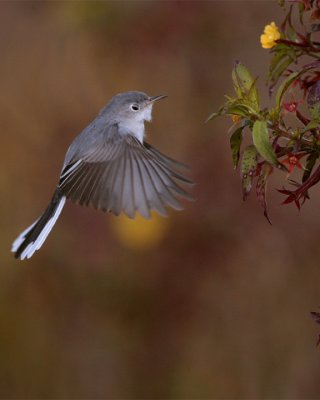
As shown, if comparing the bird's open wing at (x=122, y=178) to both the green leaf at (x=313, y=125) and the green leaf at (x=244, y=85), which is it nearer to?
the green leaf at (x=244, y=85)

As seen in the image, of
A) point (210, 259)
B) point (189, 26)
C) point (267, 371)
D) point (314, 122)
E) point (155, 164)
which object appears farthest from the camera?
point (189, 26)

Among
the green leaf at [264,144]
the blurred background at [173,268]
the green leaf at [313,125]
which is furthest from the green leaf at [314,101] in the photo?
the blurred background at [173,268]

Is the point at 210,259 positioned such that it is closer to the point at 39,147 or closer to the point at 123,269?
the point at 123,269

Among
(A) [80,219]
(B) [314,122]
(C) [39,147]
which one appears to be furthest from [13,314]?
(B) [314,122]

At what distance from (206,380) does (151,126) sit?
200 cm

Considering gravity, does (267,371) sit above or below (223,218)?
below

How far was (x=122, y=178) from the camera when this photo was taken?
158 inches

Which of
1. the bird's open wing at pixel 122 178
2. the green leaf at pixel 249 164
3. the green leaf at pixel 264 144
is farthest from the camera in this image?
the bird's open wing at pixel 122 178

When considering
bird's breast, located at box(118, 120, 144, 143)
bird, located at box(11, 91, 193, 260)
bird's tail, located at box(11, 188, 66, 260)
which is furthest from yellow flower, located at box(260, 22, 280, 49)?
bird's tail, located at box(11, 188, 66, 260)

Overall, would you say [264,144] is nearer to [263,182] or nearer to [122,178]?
[263,182]

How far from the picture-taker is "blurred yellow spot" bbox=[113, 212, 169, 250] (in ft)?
20.5

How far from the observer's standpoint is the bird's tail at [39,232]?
4.17 metres

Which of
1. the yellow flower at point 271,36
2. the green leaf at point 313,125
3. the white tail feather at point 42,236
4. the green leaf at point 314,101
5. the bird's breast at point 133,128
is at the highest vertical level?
the bird's breast at point 133,128

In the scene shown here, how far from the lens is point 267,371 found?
228 inches
